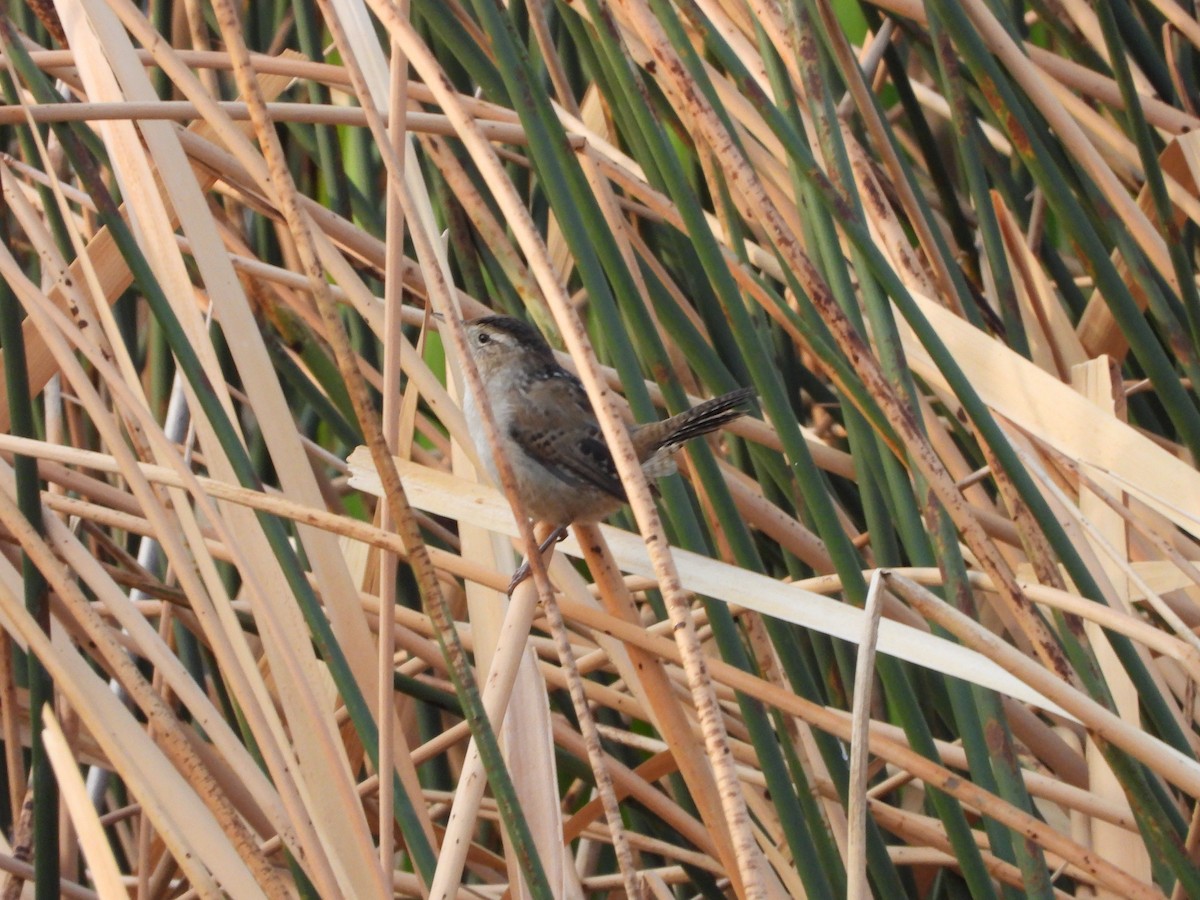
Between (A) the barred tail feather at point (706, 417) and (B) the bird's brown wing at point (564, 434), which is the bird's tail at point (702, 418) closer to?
(A) the barred tail feather at point (706, 417)

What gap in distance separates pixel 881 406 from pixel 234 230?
1671 mm

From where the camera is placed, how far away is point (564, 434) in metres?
2.64

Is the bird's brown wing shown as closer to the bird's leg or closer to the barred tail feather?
the bird's leg

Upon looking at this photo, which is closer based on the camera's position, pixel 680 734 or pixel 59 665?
pixel 59 665

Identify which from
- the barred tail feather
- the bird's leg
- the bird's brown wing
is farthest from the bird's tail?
the bird's brown wing

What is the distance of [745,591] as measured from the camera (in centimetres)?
148

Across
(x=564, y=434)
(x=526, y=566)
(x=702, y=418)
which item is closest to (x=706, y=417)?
(x=702, y=418)

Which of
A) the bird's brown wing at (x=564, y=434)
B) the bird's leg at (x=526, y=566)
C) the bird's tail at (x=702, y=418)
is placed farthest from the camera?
the bird's brown wing at (x=564, y=434)

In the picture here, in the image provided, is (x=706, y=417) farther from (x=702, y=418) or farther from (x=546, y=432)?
(x=546, y=432)

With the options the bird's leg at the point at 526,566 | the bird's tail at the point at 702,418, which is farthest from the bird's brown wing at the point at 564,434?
the bird's tail at the point at 702,418

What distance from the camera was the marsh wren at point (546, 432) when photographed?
2078mm

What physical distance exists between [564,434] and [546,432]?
1.8 inches

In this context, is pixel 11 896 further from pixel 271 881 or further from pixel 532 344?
pixel 532 344

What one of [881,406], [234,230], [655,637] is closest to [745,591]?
[655,637]
